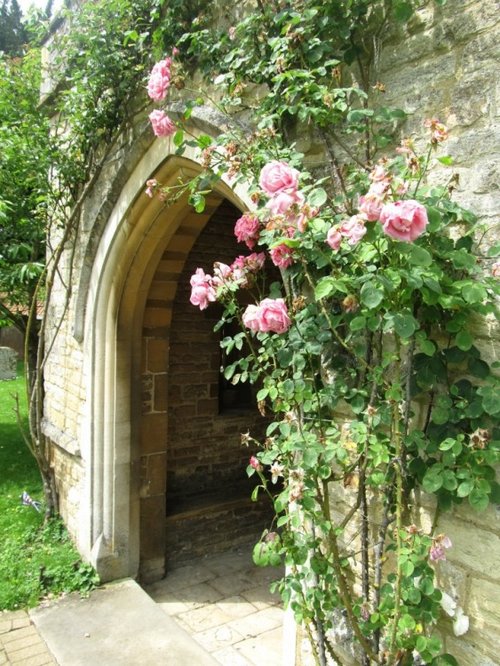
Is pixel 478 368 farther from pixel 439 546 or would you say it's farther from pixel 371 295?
pixel 439 546

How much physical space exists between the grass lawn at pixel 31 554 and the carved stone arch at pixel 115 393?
176mm

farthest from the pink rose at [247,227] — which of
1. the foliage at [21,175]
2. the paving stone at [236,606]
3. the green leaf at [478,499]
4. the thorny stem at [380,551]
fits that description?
the paving stone at [236,606]

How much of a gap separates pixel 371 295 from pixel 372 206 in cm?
26

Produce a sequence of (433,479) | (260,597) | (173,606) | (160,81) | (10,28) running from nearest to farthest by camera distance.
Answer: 1. (433,479)
2. (160,81)
3. (173,606)
4. (260,597)
5. (10,28)

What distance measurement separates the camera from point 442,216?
5.53 feet

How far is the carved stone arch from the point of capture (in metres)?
4.05

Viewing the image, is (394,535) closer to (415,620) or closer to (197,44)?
(415,620)

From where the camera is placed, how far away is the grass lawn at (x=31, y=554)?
153 inches

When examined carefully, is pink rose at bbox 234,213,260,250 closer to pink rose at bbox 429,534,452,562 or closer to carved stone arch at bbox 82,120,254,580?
pink rose at bbox 429,534,452,562

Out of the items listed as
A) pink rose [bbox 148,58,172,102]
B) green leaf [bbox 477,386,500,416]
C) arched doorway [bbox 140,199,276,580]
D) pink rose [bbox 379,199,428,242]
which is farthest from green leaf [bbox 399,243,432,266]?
arched doorway [bbox 140,199,276,580]

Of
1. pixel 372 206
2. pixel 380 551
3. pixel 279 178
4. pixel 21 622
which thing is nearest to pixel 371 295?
pixel 372 206

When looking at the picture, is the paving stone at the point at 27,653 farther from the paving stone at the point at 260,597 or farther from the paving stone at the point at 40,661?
the paving stone at the point at 260,597

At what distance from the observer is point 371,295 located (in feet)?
5.04

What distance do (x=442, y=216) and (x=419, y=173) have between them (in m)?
0.18
